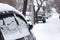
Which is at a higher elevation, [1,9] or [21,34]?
[1,9]

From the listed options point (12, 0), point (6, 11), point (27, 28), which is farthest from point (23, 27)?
point (12, 0)

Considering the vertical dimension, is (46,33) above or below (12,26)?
below

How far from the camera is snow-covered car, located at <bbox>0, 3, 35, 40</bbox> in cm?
442

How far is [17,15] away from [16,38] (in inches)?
27.3

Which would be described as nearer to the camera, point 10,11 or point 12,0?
point 10,11

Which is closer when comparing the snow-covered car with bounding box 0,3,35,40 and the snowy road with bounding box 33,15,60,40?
the snow-covered car with bounding box 0,3,35,40

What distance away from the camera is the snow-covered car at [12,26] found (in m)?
Result: 4.42

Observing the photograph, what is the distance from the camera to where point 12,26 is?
15.5 feet

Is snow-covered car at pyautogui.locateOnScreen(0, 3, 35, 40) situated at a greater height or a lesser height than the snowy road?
greater

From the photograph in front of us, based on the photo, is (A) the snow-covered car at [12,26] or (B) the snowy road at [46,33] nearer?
(A) the snow-covered car at [12,26]

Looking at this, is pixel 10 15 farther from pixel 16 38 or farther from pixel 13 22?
pixel 16 38

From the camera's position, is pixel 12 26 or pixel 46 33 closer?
pixel 12 26

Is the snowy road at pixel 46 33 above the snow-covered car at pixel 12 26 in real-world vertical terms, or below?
below

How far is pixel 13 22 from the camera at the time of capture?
189 inches
